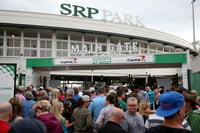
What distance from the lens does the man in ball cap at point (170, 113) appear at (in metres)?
2.24

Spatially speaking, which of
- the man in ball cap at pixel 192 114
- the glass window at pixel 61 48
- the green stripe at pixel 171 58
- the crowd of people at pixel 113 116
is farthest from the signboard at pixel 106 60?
the man in ball cap at pixel 192 114

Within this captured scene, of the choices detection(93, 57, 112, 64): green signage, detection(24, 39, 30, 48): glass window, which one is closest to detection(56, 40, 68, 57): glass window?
detection(24, 39, 30, 48): glass window

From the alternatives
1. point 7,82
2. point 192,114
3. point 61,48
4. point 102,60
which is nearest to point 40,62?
point 102,60

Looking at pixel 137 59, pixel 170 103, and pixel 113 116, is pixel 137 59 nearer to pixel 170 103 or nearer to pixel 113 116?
pixel 113 116

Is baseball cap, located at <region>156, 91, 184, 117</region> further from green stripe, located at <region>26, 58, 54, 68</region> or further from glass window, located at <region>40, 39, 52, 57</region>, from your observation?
glass window, located at <region>40, 39, 52, 57</region>

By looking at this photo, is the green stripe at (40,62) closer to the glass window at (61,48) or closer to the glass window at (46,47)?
the glass window at (46,47)

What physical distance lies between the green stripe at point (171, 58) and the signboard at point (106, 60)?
550 mm

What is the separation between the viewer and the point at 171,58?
1806 centimetres

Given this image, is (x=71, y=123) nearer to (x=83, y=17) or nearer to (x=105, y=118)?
(x=105, y=118)

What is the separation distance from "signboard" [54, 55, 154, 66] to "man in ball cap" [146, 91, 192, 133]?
16.7 meters

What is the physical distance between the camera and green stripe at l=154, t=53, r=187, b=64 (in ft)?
57.9

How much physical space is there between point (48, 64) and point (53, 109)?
1598 cm

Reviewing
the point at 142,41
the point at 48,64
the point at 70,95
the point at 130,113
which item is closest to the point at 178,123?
the point at 130,113

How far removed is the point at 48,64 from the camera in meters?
20.9
